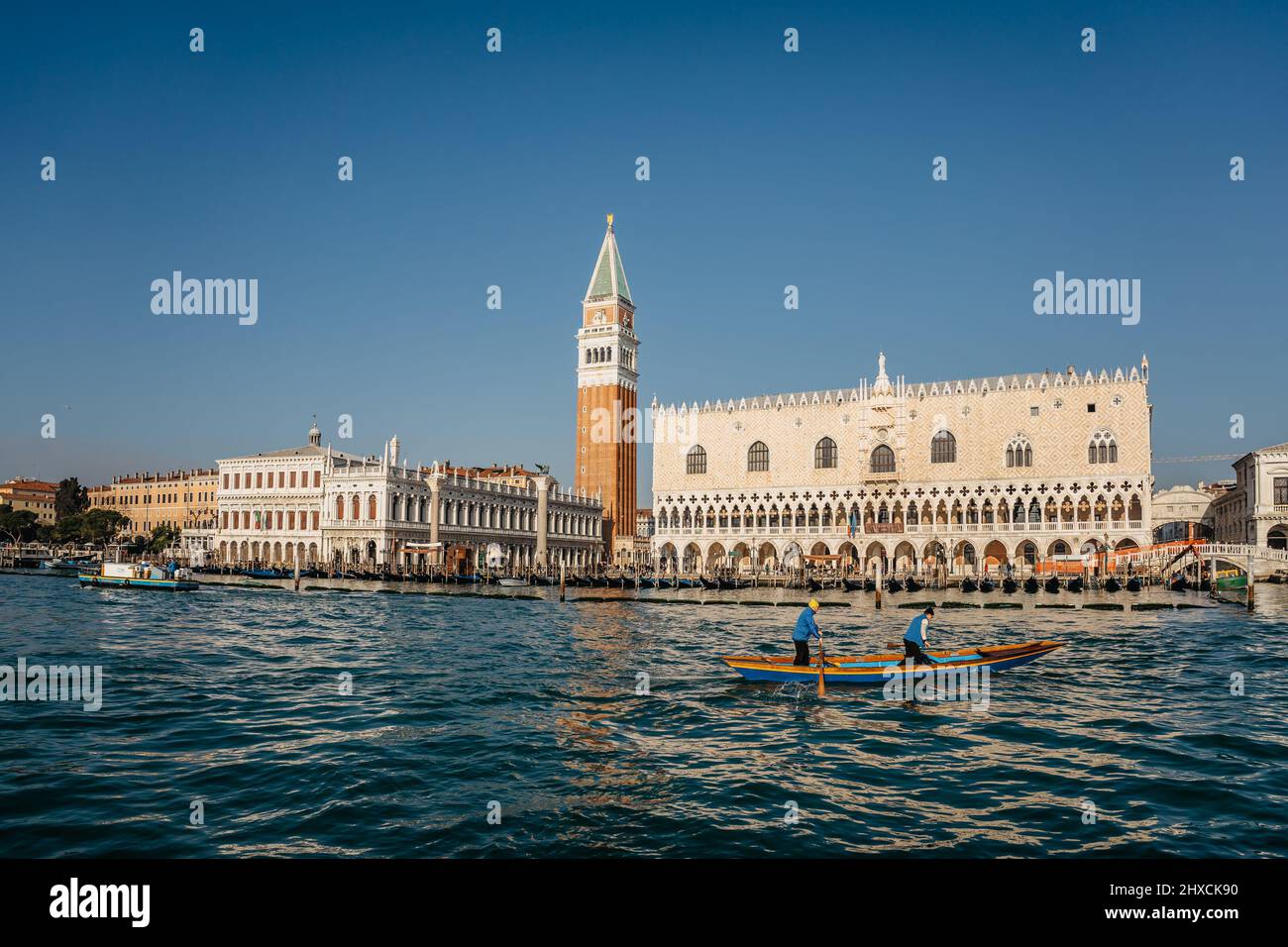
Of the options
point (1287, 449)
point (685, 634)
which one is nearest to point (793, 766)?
point (685, 634)

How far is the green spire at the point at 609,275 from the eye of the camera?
90.2 metres

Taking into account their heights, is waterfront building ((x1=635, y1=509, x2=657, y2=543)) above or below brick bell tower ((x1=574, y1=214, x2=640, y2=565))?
below

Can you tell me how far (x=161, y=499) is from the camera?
98.7 m

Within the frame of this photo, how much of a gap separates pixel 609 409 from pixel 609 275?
14339 millimetres

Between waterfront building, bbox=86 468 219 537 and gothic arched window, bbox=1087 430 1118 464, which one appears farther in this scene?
waterfront building, bbox=86 468 219 537

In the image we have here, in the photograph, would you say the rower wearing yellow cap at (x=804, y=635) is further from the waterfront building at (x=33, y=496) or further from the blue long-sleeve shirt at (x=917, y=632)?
the waterfront building at (x=33, y=496)

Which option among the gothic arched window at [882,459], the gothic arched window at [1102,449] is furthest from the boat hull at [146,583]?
the gothic arched window at [1102,449]

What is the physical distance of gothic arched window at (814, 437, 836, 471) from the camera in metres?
67.5

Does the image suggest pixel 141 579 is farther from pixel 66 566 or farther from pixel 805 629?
pixel 805 629

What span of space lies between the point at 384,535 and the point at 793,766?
55008 mm

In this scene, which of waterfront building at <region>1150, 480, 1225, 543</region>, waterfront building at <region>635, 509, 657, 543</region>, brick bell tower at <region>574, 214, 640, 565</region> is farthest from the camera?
waterfront building at <region>635, 509, 657, 543</region>

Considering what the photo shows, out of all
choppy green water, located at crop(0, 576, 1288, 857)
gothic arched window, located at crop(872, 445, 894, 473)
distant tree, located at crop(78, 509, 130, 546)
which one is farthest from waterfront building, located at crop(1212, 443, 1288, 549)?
distant tree, located at crop(78, 509, 130, 546)

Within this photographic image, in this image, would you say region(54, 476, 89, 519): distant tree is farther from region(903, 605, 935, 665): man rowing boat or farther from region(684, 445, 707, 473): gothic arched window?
region(903, 605, 935, 665): man rowing boat

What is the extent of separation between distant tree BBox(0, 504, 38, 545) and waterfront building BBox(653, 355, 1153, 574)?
6867 cm
